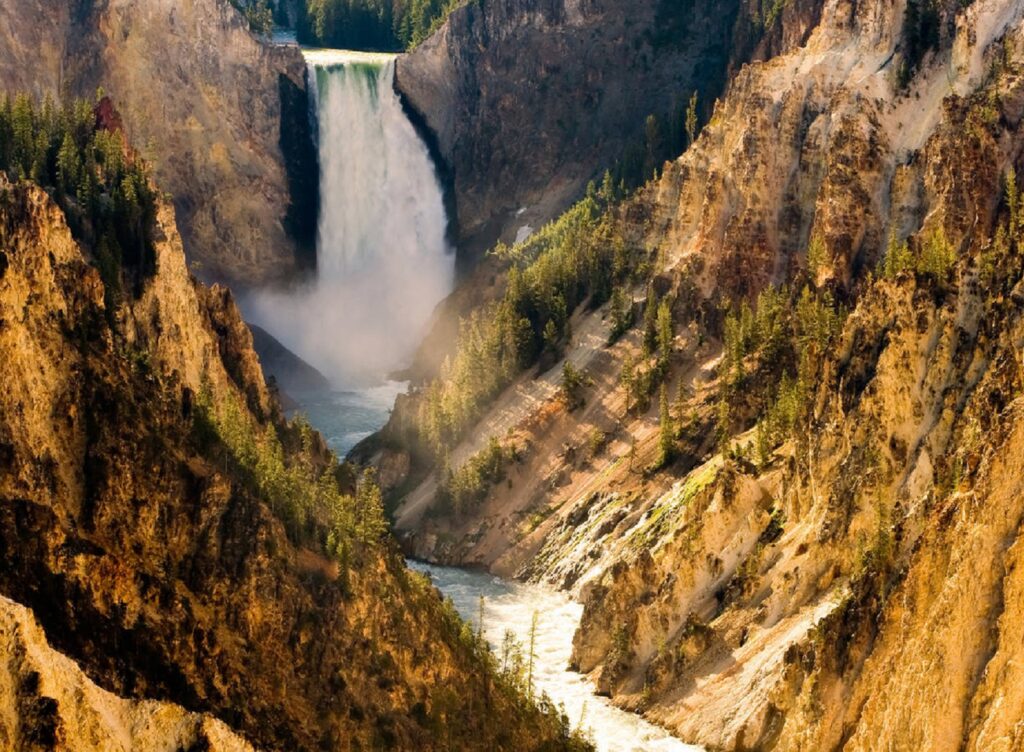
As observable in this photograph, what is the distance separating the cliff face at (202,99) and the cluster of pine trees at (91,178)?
189ft

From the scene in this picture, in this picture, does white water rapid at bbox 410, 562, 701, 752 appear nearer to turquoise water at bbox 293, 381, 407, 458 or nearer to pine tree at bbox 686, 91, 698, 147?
turquoise water at bbox 293, 381, 407, 458

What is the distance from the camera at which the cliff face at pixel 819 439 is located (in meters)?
73.6

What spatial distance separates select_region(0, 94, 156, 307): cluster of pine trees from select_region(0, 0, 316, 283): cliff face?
57.6 metres

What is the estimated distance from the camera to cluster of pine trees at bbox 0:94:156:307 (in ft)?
337

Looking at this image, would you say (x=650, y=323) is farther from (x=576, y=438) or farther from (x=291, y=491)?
(x=291, y=491)

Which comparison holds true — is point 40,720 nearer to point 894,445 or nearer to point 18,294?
point 18,294

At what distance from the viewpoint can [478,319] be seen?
16300cm

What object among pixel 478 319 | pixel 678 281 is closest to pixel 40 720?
pixel 678 281

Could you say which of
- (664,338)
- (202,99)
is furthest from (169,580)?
(202,99)

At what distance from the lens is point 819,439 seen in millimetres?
96812

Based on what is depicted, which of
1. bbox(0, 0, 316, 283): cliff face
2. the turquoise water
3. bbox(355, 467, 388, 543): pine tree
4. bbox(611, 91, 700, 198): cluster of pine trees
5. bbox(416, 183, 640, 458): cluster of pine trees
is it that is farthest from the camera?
bbox(0, 0, 316, 283): cliff face

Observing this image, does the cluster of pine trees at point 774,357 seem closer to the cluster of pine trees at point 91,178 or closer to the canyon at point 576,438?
the canyon at point 576,438

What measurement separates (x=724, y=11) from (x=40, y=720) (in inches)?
5831

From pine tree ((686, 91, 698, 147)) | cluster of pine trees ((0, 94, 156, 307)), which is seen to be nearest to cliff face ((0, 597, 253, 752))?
cluster of pine trees ((0, 94, 156, 307))
